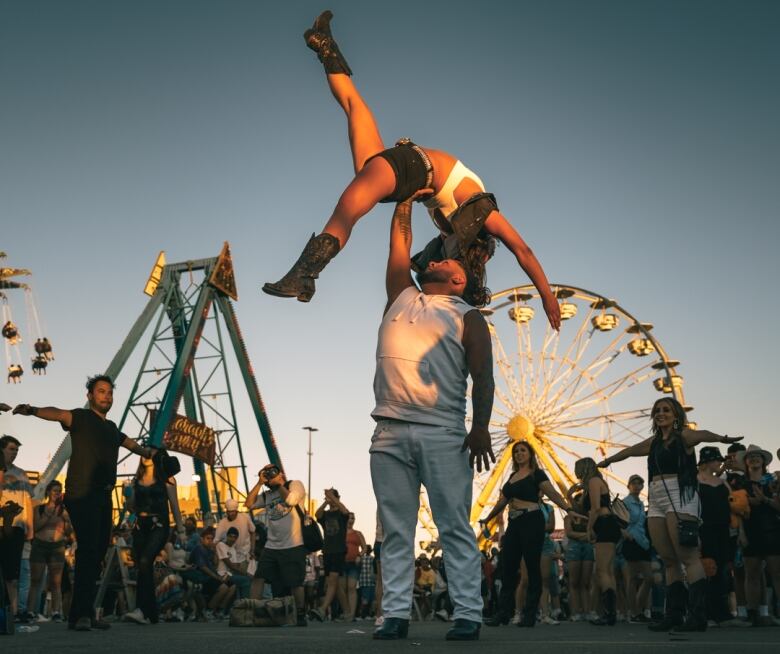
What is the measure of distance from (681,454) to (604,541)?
8.97 feet

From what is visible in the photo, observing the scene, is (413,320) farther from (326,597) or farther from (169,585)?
(326,597)

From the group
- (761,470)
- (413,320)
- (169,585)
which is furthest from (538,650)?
(169,585)

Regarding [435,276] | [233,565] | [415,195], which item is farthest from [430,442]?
[233,565]

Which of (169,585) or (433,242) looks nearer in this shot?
(433,242)

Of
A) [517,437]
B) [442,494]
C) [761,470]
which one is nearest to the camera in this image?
[442,494]

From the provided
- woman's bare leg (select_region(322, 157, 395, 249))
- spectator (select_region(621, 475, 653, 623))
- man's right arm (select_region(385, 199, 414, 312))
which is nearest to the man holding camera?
spectator (select_region(621, 475, 653, 623))

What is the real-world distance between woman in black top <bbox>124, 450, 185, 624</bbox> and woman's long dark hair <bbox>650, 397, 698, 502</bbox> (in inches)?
167

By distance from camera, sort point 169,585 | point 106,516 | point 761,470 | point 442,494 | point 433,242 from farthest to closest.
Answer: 1. point 169,585
2. point 761,470
3. point 106,516
4. point 433,242
5. point 442,494

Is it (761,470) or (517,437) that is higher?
(517,437)

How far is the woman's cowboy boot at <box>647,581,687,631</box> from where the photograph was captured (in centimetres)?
727

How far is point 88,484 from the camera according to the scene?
6.81 m

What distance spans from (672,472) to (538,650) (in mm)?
3582

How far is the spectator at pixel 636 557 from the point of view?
10688 mm

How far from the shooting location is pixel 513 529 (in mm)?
8688
